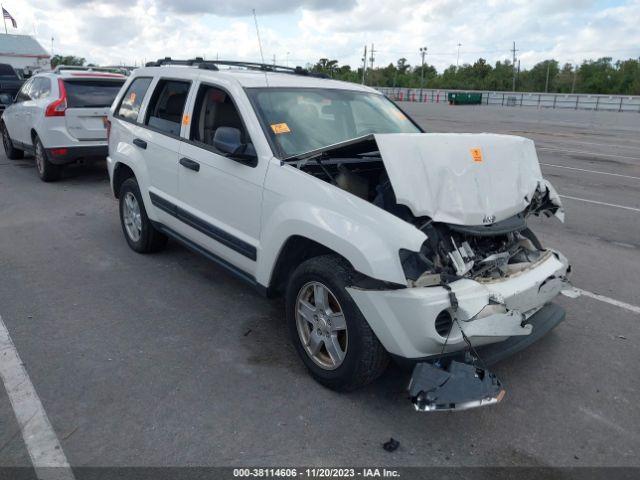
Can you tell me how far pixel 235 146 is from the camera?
3.88 meters

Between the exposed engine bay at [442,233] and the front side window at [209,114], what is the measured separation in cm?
99

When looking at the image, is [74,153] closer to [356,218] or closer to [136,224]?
[136,224]

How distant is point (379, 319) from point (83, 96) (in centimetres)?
795

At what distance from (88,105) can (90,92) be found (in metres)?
0.31

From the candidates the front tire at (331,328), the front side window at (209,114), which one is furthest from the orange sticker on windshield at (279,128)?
the front tire at (331,328)

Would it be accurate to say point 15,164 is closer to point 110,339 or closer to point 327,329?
point 110,339

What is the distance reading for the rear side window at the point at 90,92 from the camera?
9.03 meters

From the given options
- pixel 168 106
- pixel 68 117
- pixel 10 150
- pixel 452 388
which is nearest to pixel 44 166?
pixel 68 117

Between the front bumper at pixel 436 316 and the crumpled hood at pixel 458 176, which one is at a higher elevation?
the crumpled hood at pixel 458 176

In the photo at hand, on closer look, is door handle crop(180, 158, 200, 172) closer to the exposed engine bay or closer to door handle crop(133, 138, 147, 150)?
door handle crop(133, 138, 147, 150)

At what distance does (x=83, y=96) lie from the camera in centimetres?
912

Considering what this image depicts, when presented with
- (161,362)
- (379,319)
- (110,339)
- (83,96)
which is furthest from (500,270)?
(83,96)

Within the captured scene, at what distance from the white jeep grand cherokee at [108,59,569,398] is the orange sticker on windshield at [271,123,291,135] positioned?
12mm

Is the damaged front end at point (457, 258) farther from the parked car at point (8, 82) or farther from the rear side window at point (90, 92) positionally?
the parked car at point (8, 82)
